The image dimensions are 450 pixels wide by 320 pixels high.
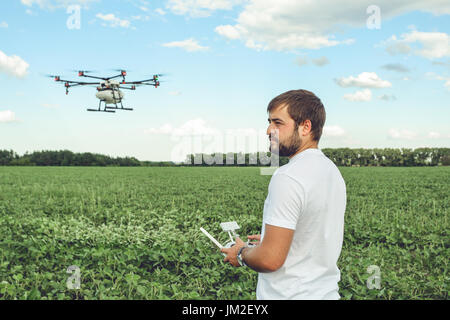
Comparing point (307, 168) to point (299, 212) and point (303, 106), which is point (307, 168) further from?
point (303, 106)

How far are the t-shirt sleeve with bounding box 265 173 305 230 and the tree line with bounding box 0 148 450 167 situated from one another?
60427 mm

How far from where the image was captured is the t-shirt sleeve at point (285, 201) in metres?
1.85

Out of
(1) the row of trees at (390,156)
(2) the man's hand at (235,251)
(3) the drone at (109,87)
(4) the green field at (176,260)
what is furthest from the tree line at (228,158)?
(2) the man's hand at (235,251)

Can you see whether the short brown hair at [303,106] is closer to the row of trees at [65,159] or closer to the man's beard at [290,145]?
the man's beard at [290,145]

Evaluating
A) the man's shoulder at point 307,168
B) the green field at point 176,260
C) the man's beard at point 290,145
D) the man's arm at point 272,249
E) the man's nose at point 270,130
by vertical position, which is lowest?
the green field at point 176,260

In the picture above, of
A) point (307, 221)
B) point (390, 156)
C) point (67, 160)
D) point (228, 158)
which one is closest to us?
point (307, 221)

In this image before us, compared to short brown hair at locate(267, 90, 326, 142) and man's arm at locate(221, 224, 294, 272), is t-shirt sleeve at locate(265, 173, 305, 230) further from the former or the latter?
short brown hair at locate(267, 90, 326, 142)

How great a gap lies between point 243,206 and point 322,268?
9.94 metres

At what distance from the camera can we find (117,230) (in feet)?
26.1

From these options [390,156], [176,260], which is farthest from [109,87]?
[390,156]

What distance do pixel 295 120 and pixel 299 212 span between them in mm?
496

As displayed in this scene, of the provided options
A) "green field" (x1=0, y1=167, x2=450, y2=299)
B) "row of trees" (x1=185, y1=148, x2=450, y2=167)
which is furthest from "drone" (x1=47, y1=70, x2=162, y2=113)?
"row of trees" (x1=185, y1=148, x2=450, y2=167)

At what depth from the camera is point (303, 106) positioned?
6.73ft
